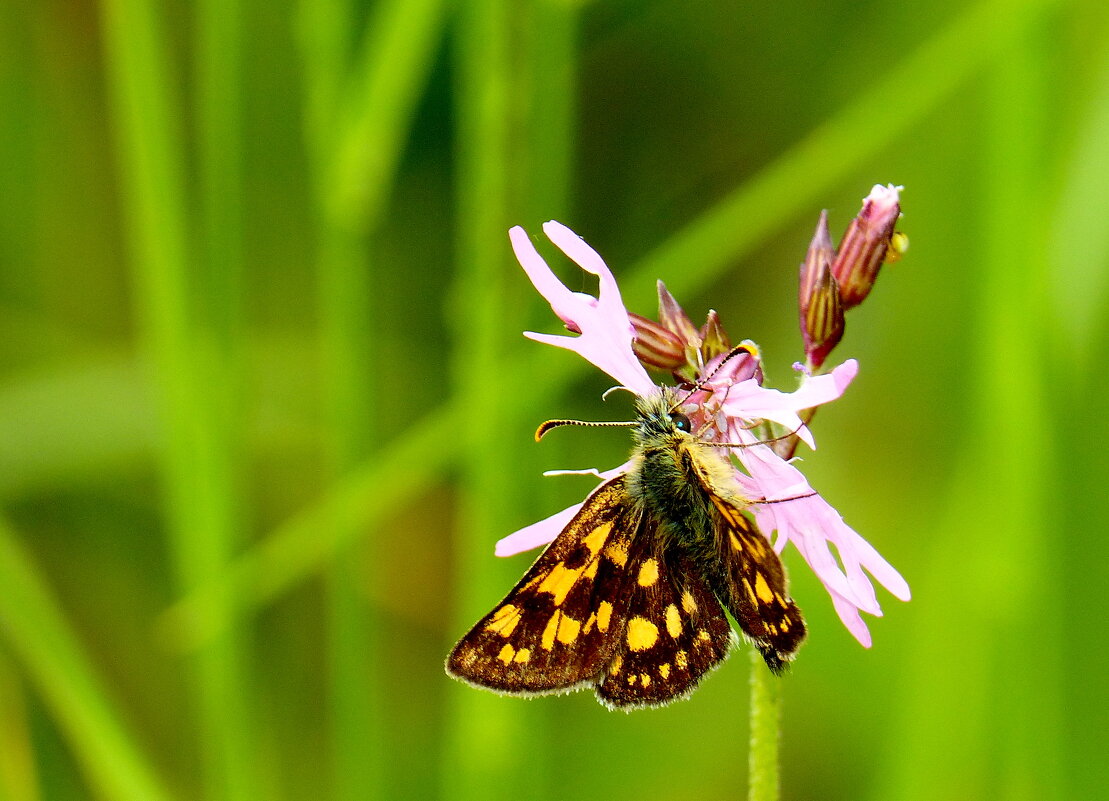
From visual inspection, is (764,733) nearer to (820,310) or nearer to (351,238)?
(820,310)

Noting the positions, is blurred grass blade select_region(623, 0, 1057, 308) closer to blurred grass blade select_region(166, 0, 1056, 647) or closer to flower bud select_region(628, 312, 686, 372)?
blurred grass blade select_region(166, 0, 1056, 647)

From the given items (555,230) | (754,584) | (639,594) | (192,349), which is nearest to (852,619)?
(754,584)

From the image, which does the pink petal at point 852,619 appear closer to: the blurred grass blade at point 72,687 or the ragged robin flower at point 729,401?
the ragged robin flower at point 729,401

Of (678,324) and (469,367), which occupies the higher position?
(469,367)

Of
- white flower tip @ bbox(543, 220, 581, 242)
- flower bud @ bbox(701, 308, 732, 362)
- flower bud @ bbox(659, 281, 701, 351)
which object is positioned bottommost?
flower bud @ bbox(701, 308, 732, 362)

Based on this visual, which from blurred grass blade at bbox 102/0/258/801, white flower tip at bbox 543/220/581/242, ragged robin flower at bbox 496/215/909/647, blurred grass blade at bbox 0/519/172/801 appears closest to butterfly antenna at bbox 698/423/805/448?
ragged robin flower at bbox 496/215/909/647

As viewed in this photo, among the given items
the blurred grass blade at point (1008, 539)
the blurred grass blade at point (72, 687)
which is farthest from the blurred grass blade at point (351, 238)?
the blurred grass blade at point (1008, 539)

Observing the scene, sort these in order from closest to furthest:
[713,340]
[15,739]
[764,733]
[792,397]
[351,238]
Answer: [764,733], [792,397], [713,340], [351,238], [15,739]

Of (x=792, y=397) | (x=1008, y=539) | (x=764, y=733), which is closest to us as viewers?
(x=764, y=733)
